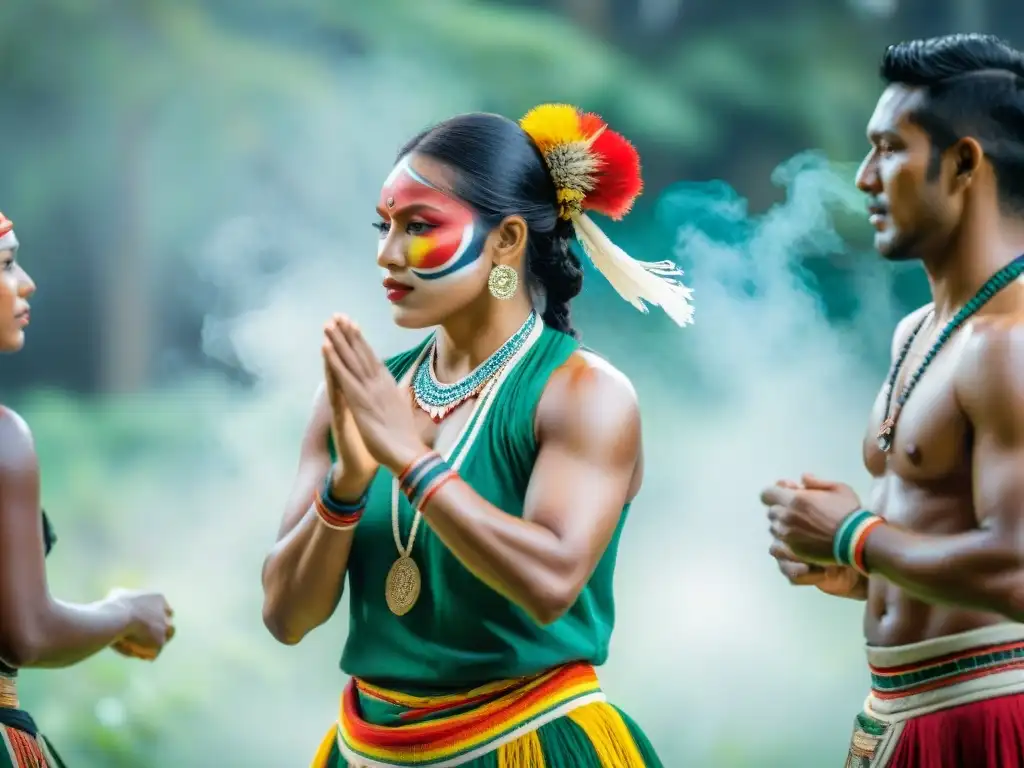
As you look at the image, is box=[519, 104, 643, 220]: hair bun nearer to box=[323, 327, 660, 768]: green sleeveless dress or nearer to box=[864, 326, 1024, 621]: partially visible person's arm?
box=[323, 327, 660, 768]: green sleeveless dress

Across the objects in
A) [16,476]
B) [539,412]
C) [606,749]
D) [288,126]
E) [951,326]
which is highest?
[288,126]

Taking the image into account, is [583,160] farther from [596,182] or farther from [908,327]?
[908,327]

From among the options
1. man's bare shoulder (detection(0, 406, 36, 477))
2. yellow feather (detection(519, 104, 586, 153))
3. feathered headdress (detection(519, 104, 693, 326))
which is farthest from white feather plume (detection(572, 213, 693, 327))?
man's bare shoulder (detection(0, 406, 36, 477))

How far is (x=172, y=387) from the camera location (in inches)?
192

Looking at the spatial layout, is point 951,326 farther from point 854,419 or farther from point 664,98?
point 664,98

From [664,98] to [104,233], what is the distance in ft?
6.45

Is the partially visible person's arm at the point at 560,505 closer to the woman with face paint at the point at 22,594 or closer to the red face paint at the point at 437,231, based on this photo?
the red face paint at the point at 437,231

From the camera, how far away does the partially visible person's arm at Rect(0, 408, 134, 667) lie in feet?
7.58

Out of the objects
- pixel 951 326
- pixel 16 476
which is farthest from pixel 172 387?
pixel 951 326

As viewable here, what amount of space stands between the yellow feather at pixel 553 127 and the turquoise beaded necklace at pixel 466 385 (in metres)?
0.30

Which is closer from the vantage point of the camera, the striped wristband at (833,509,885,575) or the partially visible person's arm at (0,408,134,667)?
the striped wristband at (833,509,885,575)

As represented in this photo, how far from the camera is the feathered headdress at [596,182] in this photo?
2.42 meters

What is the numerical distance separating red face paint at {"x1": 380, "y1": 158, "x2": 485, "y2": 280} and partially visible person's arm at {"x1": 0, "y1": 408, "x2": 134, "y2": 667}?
0.70 meters

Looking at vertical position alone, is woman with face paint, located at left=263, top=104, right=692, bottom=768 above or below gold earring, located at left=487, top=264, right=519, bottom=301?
below
